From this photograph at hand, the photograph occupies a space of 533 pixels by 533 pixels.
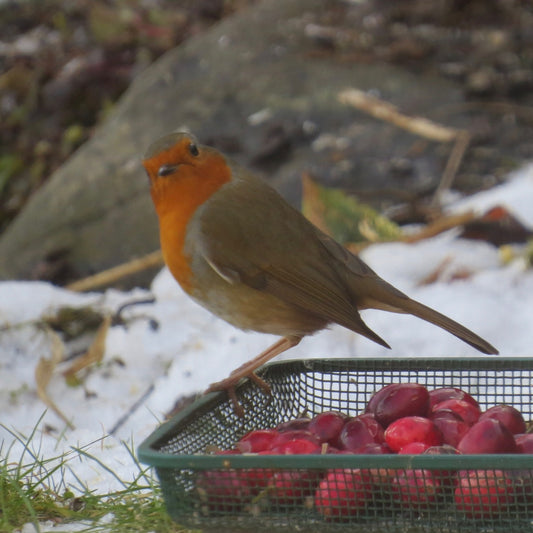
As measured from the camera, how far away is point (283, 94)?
5.80m

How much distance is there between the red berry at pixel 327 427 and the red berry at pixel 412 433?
137 millimetres

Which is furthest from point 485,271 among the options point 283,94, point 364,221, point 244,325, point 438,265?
point 283,94

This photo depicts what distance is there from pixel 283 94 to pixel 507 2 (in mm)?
1636

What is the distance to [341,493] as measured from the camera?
6.35 feet

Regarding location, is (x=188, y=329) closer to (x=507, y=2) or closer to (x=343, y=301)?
(x=343, y=301)

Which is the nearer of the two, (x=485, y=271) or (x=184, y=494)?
(x=184, y=494)

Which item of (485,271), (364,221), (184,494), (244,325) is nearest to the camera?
(184,494)

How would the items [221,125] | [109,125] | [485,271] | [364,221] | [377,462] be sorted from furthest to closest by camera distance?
1. [109,125]
2. [221,125]
3. [364,221]
4. [485,271]
5. [377,462]

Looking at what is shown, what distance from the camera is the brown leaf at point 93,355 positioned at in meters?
4.11

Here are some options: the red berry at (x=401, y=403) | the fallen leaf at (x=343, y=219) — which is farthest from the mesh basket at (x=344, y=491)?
the fallen leaf at (x=343, y=219)

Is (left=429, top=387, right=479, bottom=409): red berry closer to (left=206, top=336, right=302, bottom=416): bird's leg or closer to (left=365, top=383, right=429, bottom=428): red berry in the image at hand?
(left=365, top=383, right=429, bottom=428): red berry

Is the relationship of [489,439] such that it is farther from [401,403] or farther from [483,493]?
[401,403]

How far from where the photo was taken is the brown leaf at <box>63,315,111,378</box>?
411 centimetres

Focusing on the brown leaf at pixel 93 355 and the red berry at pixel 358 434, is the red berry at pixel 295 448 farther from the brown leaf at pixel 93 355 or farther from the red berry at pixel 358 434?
the brown leaf at pixel 93 355
